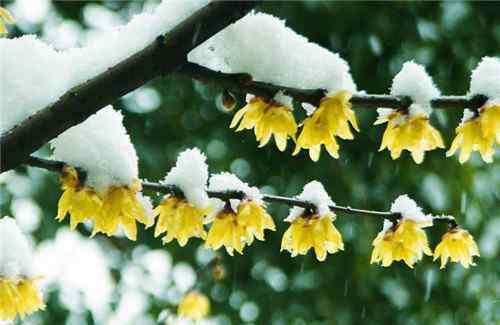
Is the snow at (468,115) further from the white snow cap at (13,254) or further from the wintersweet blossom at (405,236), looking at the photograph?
the white snow cap at (13,254)

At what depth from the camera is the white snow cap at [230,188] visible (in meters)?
1.02

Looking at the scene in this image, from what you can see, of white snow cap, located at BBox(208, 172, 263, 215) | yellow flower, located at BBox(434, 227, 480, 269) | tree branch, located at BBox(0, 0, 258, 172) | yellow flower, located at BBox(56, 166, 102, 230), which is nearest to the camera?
tree branch, located at BBox(0, 0, 258, 172)

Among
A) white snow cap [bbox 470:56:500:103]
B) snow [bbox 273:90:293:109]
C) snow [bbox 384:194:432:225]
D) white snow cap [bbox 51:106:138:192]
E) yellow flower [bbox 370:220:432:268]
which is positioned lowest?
yellow flower [bbox 370:220:432:268]

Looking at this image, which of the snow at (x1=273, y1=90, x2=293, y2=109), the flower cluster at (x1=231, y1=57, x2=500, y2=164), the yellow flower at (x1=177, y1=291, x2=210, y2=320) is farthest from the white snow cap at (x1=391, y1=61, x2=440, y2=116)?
the yellow flower at (x1=177, y1=291, x2=210, y2=320)

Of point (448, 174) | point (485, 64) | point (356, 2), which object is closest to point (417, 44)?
point (356, 2)

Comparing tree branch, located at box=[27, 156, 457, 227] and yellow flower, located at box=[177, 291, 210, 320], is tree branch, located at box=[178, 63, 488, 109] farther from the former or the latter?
yellow flower, located at box=[177, 291, 210, 320]

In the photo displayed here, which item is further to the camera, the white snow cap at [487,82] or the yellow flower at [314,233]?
the yellow flower at [314,233]

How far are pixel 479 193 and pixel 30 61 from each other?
197 centimetres

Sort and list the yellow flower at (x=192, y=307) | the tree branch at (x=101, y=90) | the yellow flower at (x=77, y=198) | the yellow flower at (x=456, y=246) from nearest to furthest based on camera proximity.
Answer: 1. the tree branch at (x=101, y=90)
2. the yellow flower at (x=77, y=198)
3. the yellow flower at (x=456, y=246)
4. the yellow flower at (x=192, y=307)

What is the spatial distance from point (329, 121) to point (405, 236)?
10.5 inches

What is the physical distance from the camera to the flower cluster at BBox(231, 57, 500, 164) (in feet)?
2.98

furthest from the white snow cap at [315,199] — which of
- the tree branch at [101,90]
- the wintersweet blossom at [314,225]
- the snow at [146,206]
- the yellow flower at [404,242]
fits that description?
the tree branch at [101,90]

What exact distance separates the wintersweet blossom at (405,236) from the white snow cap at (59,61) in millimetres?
451

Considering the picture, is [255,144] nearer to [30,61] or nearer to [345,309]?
[345,309]
